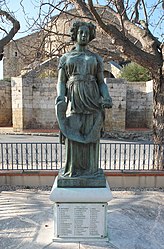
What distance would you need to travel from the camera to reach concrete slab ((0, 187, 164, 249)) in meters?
3.21

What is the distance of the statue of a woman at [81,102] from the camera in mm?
2883

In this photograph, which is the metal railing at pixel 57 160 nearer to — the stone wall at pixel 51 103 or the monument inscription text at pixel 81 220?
the monument inscription text at pixel 81 220

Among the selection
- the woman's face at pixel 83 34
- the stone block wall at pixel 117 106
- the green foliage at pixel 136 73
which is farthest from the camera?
the green foliage at pixel 136 73

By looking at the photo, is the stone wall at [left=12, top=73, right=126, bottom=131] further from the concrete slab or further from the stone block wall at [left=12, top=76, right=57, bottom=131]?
the concrete slab

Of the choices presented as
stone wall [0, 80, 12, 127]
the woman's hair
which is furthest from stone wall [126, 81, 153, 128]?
the woman's hair

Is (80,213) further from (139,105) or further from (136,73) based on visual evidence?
(136,73)

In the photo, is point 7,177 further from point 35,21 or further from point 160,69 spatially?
point 160,69

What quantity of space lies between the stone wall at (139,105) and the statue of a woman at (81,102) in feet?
44.5

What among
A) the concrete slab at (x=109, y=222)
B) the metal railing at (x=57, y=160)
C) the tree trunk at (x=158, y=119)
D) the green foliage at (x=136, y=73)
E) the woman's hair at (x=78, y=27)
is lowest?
the concrete slab at (x=109, y=222)

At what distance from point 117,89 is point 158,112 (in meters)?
8.50

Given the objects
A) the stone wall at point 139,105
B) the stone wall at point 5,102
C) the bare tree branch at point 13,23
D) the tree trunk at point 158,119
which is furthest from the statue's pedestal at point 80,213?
the stone wall at point 5,102

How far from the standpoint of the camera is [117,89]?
14680 millimetres

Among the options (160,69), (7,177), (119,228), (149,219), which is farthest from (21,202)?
(160,69)

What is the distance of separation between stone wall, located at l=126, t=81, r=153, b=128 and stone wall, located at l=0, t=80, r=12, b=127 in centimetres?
930
